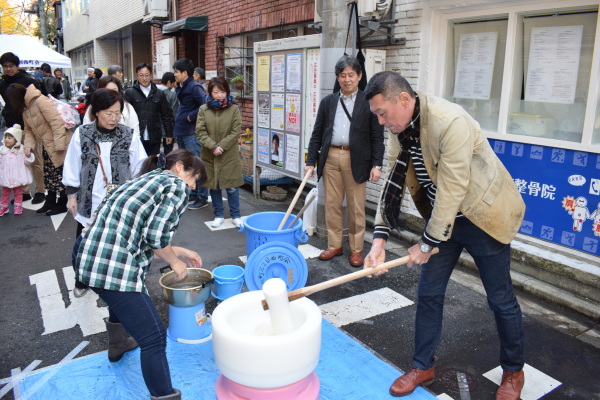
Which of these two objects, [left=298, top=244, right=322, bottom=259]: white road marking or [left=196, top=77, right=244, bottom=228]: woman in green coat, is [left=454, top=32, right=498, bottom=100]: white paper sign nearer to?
[left=298, top=244, right=322, bottom=259]: white road marking

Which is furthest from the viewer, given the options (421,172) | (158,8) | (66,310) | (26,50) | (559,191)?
(158,8)

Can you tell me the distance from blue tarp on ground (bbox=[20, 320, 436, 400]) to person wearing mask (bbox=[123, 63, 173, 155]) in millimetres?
4496

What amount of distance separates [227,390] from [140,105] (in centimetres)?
580

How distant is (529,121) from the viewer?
17.6 ft

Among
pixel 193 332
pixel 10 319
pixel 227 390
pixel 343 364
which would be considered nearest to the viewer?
pixel 227 390

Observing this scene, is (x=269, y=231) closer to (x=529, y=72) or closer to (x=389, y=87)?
(x=389, y=87)

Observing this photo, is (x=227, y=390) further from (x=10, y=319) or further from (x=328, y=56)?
(x=328, y=56)

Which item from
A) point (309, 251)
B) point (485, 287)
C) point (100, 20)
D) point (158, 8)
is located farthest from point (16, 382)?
point (100, 20)

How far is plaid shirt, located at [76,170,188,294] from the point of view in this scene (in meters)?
2.68

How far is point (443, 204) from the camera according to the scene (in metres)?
2.72

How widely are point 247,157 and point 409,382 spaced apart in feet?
21.2

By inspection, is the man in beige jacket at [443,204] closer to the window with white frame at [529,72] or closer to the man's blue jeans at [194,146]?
the window with white frame at [529,72]

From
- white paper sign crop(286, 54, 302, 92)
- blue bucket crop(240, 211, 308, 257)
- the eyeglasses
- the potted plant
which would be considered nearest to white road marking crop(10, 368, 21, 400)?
the eyeglasses

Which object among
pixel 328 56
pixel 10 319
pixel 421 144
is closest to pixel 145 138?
pixel 328 56
